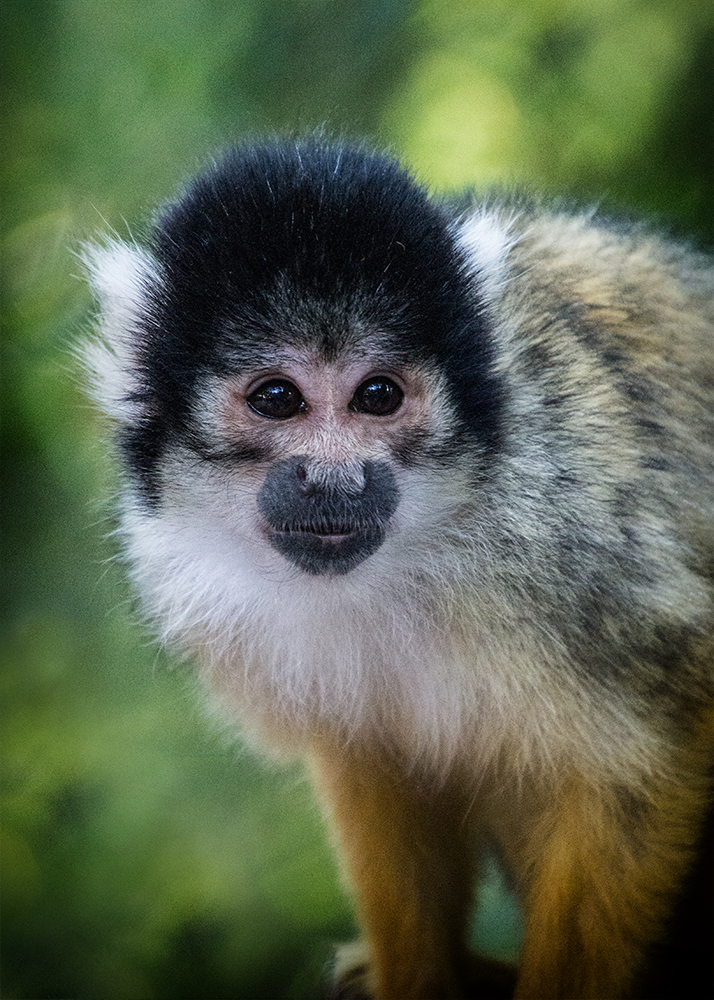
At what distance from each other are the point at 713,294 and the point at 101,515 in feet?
3.75

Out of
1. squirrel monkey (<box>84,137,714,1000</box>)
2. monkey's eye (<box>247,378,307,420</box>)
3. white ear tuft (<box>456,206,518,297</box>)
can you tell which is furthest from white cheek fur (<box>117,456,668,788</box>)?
white ear tuft (<box>456,206,518,297</box>)

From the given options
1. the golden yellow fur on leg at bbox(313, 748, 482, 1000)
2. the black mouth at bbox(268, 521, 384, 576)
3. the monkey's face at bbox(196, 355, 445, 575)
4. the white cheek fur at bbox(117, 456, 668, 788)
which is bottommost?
the golden yellow fur on leg at bbox(313, 748, 482, 1000)

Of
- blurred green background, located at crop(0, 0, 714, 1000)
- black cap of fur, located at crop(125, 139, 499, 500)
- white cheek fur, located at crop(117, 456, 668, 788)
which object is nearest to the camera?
black cap of fur, located at crop(125, 139, 499, 500)

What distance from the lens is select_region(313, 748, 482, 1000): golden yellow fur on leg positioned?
5.90ft

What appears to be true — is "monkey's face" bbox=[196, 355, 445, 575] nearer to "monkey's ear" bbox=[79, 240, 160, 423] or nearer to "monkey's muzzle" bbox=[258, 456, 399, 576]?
"monkey's muzzle" bbox=[258, 456, 399, 576]

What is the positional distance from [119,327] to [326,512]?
45cm

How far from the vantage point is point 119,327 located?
4.93ft

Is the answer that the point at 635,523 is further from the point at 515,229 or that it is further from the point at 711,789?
the point at 515,229

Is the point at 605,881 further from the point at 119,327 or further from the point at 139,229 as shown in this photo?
the point at 139,229

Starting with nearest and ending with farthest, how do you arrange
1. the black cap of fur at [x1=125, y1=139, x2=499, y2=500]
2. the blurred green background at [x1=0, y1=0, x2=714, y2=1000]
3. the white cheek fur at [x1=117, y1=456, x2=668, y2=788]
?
the black cap of fur at [x1=125, y1=139, x2=499, y2=500]
the white cheek fur at [x1=117, y1=456, x2=668, y2=788]
the blurred green background at [x1=0, y1=0, x2=714, y2=1000]

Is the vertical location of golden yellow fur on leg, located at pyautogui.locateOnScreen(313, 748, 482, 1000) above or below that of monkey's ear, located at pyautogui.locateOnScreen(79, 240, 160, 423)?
below

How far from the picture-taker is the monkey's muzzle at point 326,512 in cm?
132

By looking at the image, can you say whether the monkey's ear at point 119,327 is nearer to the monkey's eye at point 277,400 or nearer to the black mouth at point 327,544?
the monkey's eye at point 277,400

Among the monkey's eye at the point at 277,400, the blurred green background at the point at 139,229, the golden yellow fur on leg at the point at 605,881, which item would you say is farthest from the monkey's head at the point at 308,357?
the golden yellow fur on leg at the point at 605,881
